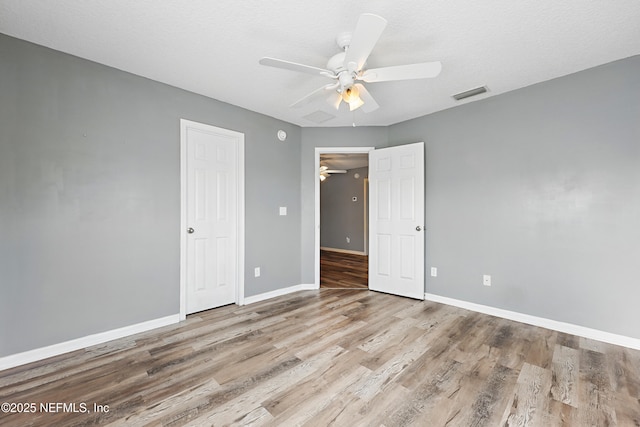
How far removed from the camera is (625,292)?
7.82 ft

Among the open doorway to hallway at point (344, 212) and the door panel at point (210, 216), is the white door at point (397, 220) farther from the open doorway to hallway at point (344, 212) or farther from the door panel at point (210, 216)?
the door panel at point (210, 216)

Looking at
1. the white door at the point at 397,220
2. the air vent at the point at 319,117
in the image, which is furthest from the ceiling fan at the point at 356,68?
the white door at the point at 397,220

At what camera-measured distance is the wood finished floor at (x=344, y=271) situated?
14.5 feet

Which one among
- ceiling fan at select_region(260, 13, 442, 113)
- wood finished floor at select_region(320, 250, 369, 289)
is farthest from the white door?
ceiling fan at select_region(260, 13, 442, 113)

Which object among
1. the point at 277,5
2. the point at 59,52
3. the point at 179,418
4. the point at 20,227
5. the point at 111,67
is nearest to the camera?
the point at 179,418

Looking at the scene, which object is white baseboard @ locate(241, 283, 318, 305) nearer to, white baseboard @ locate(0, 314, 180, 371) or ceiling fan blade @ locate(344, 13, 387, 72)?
white baseboard @ locate(0, 314, 180, 371)

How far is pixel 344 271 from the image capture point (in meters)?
5.39

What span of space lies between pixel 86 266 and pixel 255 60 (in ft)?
7.56

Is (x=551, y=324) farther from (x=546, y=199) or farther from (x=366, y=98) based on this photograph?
(x=366, y=98)

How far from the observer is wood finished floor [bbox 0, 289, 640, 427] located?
157 cm

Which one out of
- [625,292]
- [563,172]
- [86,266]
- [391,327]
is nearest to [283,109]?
[86,266]

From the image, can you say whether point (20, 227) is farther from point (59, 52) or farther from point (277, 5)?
point (277, 5)

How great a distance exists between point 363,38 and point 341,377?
222cm

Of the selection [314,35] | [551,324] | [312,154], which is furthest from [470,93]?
[551,324]
